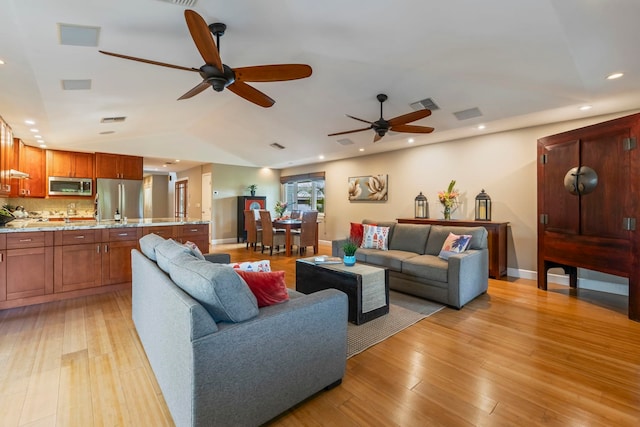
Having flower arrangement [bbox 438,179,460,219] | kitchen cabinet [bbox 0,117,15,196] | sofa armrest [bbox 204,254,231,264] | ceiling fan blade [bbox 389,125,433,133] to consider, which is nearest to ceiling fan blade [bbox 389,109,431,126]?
ceiling fan blade [bbox 389,125,433,133]

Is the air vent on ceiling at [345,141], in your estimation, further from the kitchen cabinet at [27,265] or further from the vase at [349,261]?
the kitchen cabinet at [27,265]

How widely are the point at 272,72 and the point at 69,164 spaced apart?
6453 mm

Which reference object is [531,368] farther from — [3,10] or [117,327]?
[3,10]

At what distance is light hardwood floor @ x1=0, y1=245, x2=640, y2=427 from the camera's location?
1709 mm

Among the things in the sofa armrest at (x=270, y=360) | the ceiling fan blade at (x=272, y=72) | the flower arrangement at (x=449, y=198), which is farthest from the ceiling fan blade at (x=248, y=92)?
the flower arrangement at (x=449, y=198)

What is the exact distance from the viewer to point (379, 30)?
2.73 metres

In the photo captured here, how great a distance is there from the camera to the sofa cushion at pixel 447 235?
13.0ft

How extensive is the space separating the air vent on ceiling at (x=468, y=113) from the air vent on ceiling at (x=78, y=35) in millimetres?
4350

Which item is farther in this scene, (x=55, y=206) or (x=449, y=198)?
(x=55, y=206)

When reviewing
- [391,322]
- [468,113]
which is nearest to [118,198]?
[391,322]

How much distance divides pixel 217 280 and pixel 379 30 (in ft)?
8.79

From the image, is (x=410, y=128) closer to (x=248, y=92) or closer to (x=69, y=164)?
(x=248, y=92)

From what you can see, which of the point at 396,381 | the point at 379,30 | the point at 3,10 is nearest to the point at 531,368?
the point at 396,381

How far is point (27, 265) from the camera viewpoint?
3371 millimetres
